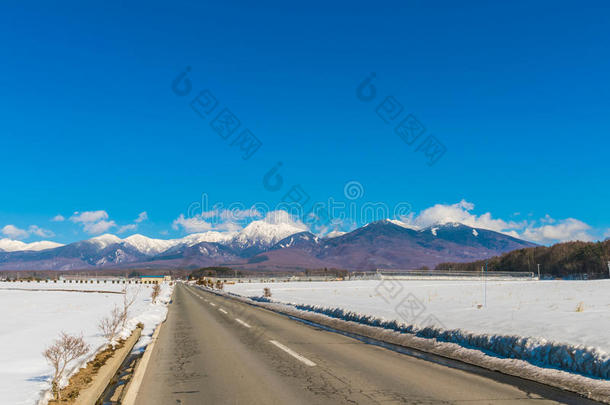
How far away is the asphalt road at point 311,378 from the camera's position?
6.60 metres

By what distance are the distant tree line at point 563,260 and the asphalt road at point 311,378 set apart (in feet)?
343

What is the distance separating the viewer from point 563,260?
123562 mm

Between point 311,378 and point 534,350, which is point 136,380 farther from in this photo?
point 534,350

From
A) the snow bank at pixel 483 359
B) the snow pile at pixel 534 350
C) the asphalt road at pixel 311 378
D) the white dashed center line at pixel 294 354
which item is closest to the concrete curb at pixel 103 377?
the asphalt road at pixel 311 378

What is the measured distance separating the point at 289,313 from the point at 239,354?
1333 cm

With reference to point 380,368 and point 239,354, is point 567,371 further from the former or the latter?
point 239,354

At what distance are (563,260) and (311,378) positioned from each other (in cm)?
13933

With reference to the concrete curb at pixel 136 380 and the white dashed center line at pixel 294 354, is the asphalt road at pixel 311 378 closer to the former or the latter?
the white dashed center line at pixel 294 354

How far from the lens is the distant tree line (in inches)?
4213

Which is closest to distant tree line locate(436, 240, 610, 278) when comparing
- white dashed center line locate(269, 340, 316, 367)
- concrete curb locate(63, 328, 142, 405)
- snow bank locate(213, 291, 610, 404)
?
snow bank locate(213, 291, 610, 404)

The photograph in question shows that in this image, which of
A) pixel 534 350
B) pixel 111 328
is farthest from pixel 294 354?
pixel 111 328

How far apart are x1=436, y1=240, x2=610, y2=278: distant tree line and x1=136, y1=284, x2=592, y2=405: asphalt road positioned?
105m

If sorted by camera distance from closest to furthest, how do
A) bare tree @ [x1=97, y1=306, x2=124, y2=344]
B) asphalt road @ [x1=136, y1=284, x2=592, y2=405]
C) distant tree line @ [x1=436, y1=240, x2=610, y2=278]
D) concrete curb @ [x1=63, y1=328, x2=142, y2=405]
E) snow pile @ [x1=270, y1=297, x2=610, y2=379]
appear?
asphalt road @ [x1=136, y1=284, x2=592, y2=405]
concrete curb @ [x1=63, y1=328, x2=142, y2=405]
snow pile @ [x1=270, y1=297, x2=610, y2=379]
bare tree @ [x1=97, y1=306, x2=124, y2=344]
distant tree line @ [x1=436, y1=240, x2=610, y2=278]

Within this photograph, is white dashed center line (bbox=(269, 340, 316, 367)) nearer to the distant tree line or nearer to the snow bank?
the snow bank
